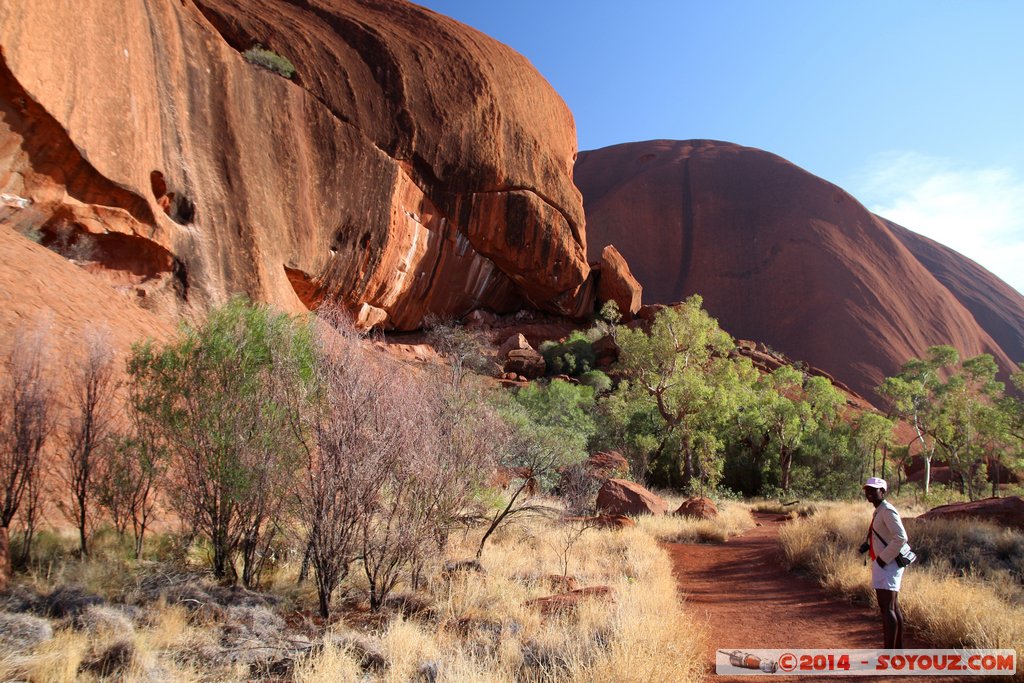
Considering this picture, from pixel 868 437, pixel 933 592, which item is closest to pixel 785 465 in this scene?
pixel 868 437

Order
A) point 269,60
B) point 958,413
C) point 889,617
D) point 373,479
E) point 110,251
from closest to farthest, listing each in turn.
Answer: point 889,617
point 373,479
point 110,251
point 269,60
point 958,413

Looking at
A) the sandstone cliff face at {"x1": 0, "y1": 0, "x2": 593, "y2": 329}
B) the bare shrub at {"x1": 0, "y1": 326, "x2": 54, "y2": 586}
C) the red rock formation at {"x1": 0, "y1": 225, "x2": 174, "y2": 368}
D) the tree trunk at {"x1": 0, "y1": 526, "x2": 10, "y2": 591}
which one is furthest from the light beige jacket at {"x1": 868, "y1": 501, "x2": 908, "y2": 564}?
the sandstone cliff face at {"x1": 0, "y1": 0, "x2": 593, "y2": 329}

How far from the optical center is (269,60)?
68.5ft

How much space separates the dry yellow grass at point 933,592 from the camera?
4.64 meters

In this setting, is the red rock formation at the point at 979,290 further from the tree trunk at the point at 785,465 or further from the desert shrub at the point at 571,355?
the tree trunk at the point at 785,465

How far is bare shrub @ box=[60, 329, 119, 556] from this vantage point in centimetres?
707

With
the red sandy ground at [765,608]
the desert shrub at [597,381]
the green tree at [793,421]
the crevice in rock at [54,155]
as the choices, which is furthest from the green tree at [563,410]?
the crevice in rock at [54,155]

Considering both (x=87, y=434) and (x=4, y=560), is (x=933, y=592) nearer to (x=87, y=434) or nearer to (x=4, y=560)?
(x=4, y=560)

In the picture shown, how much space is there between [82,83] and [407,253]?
13209 millimetres

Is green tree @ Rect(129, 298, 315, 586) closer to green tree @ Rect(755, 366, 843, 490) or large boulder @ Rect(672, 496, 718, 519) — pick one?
large boulder @ Rect(672, 496, 718, 519)

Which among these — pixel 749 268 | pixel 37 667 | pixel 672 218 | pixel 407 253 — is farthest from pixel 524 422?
pixel 672 218

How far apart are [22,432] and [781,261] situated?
58584 millimetres

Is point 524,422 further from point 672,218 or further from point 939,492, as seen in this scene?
point 672,218

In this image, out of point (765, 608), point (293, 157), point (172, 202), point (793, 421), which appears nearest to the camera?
point (765, 608)
